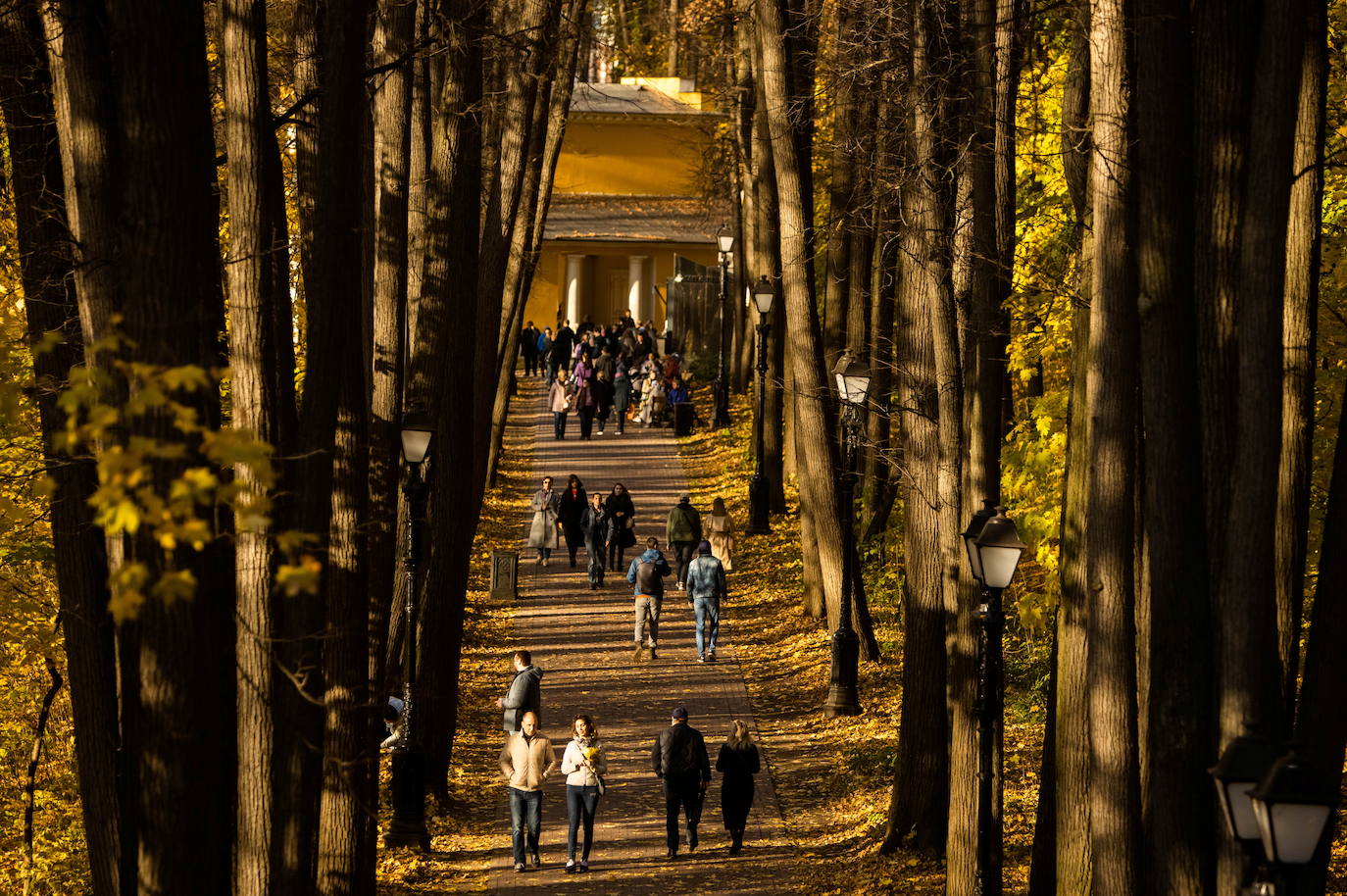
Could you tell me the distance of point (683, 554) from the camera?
25.2 meters

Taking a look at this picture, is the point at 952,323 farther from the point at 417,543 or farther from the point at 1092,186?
the point at 417,543

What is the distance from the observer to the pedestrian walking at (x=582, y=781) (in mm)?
14969

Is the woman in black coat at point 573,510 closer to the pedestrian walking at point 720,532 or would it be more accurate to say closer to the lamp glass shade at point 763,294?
the pedestrian walking at point 720,532

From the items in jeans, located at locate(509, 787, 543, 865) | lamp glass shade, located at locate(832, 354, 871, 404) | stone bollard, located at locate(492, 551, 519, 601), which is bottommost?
jeans, located at locate(509, 787, 543, 865)

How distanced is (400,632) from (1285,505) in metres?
9.90

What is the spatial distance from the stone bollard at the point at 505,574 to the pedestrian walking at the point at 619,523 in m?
1.65

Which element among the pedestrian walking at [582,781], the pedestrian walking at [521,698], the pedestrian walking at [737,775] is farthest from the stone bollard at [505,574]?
the pedestrian walking at [582,781]

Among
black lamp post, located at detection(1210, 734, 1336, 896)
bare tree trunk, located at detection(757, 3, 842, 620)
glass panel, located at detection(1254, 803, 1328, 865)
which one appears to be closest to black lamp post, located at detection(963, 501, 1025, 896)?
black lamp post, located at detection(1210, 734, 1336, 896)

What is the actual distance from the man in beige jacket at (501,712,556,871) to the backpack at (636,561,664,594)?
6748 millimetres

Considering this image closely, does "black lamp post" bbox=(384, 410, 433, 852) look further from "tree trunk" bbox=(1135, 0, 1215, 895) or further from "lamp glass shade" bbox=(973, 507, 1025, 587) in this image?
"tree trunk" bbox=(1135, 0, 1215, 895)

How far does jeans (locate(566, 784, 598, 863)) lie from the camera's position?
15023 mm

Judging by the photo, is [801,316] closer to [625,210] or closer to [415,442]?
[415,442]

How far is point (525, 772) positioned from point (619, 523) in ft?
38.3

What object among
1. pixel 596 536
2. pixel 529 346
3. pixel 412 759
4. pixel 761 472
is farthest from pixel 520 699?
pixel 529 346
